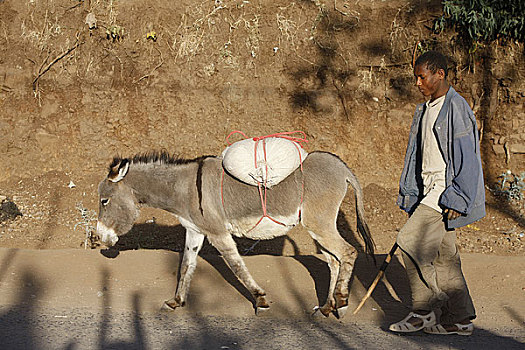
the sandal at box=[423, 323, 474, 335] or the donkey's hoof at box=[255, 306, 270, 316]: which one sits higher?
the sandal at box=[423, 323, 474, 335]

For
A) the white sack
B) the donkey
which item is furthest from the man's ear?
the white sack

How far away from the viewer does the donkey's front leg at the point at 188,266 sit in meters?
5.05

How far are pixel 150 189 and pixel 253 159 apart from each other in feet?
3.82

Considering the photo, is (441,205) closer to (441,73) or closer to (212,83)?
(441,73)

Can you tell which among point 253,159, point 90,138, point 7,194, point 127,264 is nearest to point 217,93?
point 90,138

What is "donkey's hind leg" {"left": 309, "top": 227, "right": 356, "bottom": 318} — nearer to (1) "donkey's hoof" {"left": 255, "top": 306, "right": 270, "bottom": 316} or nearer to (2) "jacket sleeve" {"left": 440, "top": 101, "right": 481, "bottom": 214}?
(1) "donkey's hoof" {"left": 255, "top": 306, "right": 270, "bottom": 316}

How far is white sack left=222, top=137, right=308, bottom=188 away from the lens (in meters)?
4.84

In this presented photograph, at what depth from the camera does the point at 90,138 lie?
10445mm

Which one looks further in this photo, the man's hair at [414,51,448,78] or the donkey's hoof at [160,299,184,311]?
the donkey's hoof at [160,299,184,311]

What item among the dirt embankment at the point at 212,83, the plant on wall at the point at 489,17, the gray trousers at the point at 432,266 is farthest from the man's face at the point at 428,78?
the plant on wall at the point at 489,17

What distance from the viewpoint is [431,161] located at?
419cm

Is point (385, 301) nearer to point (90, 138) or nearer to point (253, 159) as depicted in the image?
point (253, 159)

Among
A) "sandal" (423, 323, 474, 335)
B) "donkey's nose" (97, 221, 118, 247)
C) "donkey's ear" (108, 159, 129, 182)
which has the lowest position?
"sandal" (423, 323, 474, 335)

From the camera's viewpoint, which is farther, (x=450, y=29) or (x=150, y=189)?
(x=450, y=29)
